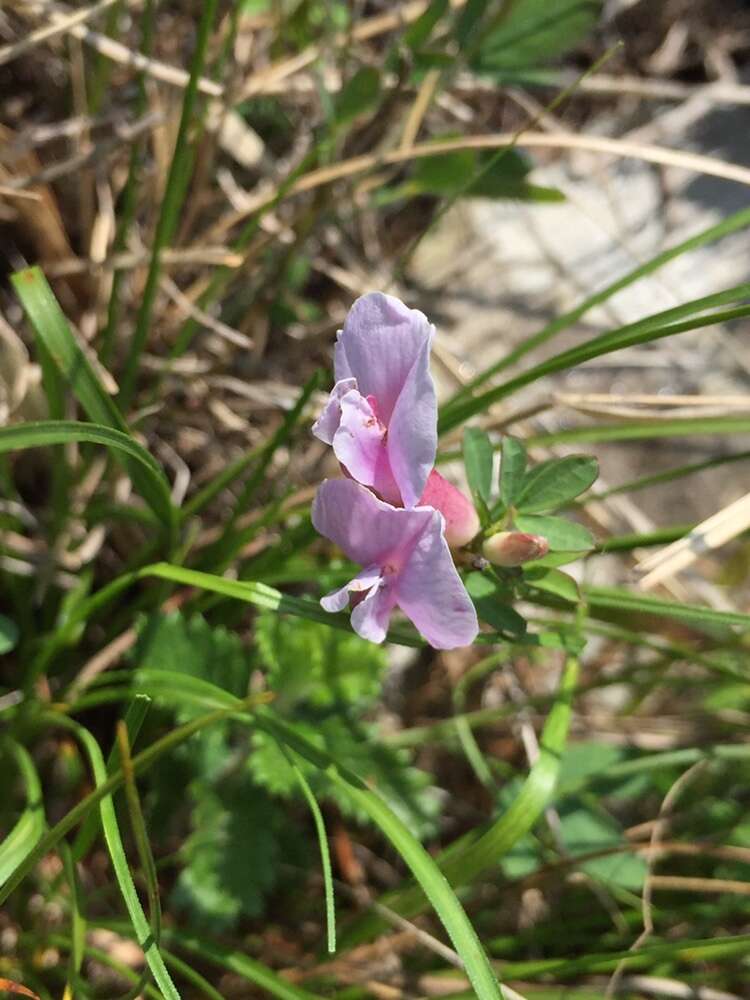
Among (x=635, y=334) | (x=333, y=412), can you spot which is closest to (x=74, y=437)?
(x=333, y=412)

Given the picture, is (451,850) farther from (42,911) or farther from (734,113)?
(734,113)

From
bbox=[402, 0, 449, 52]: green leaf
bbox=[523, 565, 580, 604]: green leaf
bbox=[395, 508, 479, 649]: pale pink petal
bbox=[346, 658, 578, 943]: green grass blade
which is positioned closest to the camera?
bbox=[395, 508, 479, 649]: pale pink petal

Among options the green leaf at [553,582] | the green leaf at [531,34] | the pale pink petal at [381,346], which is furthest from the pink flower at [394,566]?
the green leaf at [531,34]

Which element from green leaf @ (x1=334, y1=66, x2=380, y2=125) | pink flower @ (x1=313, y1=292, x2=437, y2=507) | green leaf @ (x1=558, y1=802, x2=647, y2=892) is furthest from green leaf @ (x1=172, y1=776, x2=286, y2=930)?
green leaf @ (x1=334, y1=66, x2=380, y2=125)

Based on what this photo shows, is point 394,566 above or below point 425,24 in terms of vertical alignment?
below

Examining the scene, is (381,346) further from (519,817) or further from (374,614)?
(519,817)

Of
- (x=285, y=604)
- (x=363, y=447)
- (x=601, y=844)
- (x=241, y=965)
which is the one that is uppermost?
(x=363, y=447)

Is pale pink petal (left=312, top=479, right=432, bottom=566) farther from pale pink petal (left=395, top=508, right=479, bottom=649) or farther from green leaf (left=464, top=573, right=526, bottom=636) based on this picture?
green leaf (left=464, top=573, right=526, bottom=636)
